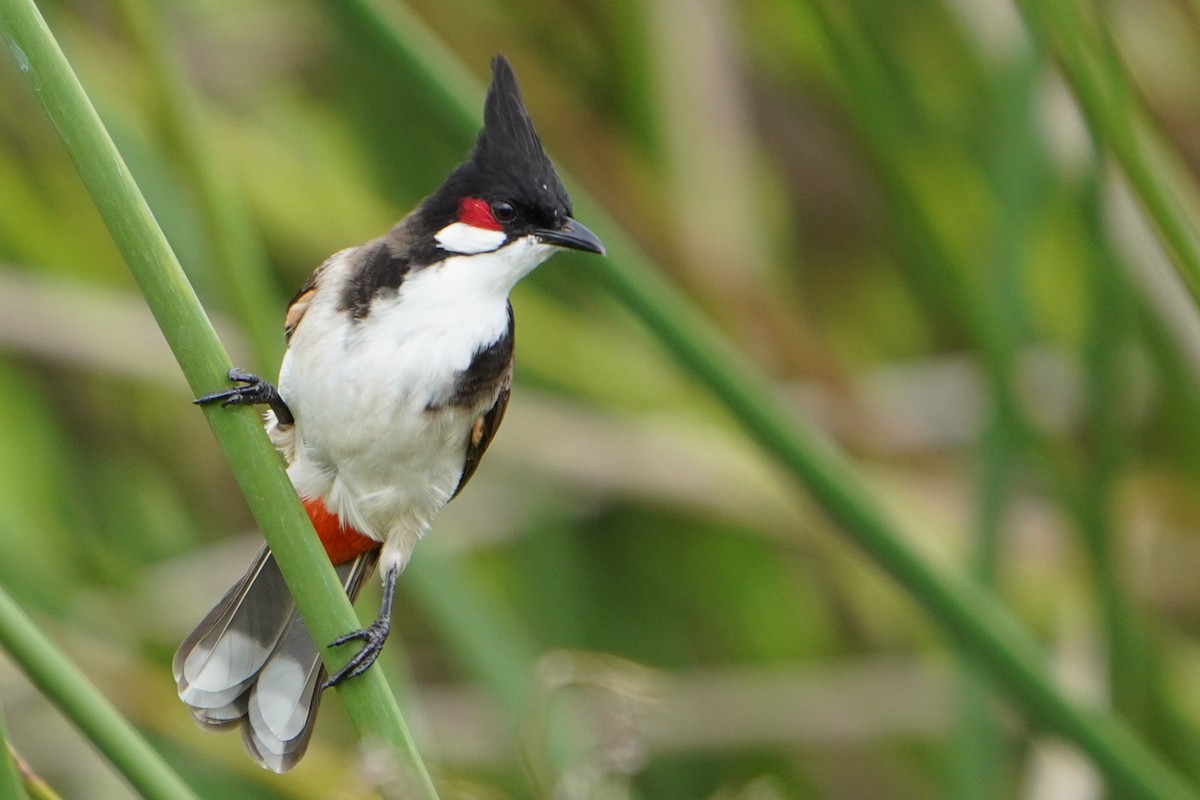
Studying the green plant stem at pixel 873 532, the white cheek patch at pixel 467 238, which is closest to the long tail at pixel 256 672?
the white cheek patch at pixel 467 238

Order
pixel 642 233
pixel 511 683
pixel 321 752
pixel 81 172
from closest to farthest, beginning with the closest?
pixel 81 172 < pixel 511 683 < pixel 321 752 < pixel 642 233

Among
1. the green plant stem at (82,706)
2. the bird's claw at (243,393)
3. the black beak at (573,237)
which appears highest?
the bird's claw at (243,393)

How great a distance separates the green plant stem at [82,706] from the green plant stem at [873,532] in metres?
0.83

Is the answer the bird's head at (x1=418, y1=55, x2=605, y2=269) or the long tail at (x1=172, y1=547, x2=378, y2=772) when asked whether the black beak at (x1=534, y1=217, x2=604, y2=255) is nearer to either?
the bird's head at (x1=418, y1=55, x2=605, y2=269)

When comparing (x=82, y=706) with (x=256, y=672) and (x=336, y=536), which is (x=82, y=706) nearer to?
(x=256, y=672)

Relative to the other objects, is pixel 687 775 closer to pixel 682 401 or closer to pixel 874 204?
pixel 682 401

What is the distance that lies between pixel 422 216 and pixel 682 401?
4.49ft

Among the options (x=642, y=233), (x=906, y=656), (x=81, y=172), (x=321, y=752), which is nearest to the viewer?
(x=81, y=172)

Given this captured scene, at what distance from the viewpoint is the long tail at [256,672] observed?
70.7 inches

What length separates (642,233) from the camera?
115 inches

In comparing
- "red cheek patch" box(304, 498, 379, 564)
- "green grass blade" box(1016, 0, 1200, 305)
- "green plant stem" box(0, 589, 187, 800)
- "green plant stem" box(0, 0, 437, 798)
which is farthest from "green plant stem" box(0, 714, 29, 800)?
"green grass blade" box(1016, 0, 1200, 305)

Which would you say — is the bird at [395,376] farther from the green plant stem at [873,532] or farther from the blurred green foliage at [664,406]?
the blurred green foliage at [664,406]

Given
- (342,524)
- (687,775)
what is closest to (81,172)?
(342,524)

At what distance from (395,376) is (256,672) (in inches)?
18.0
